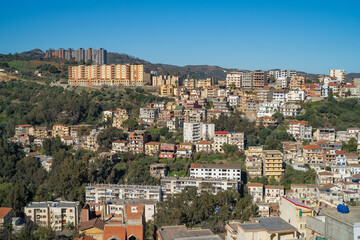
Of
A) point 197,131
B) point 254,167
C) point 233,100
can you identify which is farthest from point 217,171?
point 233,100

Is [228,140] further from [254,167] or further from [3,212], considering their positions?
[3,212]

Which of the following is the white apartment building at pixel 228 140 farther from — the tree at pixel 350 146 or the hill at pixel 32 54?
the hill at pixel 32 54

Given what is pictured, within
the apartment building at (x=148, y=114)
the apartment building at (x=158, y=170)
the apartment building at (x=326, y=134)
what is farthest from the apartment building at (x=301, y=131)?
the apartment building at (x=148, y=114)

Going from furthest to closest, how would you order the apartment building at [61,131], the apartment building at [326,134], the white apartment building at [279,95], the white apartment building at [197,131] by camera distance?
the white apartment building at [279,95] → the apartment building at [61,131] → the white apartment building at [197,131] → the apartment building at [326,134]

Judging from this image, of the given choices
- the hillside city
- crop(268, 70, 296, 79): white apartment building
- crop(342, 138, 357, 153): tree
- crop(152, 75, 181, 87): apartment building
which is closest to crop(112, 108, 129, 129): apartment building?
the hillside city

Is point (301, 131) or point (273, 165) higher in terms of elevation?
point (301, 131)
